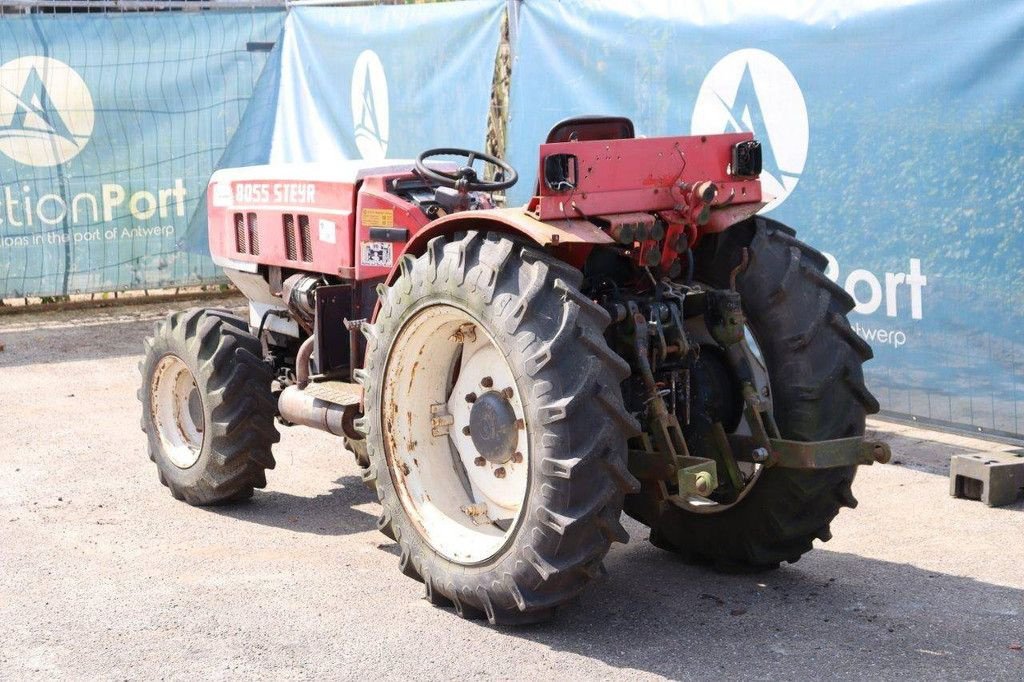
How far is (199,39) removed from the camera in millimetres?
12352

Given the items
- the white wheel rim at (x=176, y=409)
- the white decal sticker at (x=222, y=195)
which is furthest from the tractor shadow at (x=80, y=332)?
the white wheel rim at (x=176, y=409)

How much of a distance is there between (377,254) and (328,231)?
406 millimetres

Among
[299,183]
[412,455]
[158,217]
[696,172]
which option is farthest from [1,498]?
[158,217]

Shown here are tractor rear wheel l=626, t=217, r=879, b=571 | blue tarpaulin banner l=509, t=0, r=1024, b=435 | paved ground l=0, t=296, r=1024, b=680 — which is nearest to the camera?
paved ground l=0, t=296, r=1024, b=680

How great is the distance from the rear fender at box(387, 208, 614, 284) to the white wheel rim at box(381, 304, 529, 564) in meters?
0.32

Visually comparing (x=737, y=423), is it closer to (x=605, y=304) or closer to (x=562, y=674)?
(x=605, y=304)

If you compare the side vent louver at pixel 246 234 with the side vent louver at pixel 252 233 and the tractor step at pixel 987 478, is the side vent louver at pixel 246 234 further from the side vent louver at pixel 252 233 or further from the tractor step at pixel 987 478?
the tractor step at pixel 987 478

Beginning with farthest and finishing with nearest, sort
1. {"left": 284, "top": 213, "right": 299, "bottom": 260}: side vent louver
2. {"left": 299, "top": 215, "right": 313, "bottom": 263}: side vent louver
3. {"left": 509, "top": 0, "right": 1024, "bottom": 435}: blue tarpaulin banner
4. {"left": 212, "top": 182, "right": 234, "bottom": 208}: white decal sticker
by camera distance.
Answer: {"left": 212, "top": 182, "right": 234, "bottom": 208}: white decal sticker → {"left": 509, "top": 0, "right": 1024, "bottom": 435}: blue tarpaulin banner → {"left": 284, "top": 213, "right": 299, "bottom": 260}: side vent louver → {"left": 299, "top": 215, "right": 313, "bottom": 263}: side vent louver

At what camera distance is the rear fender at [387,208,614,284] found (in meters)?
4.46

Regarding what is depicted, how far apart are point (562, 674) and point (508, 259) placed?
1.38m

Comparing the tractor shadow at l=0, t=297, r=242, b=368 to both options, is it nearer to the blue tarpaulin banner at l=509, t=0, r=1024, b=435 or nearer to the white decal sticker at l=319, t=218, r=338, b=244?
the white decal sticker at l=319, t=218, r=338, b=244

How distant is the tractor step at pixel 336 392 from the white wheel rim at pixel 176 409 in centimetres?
73

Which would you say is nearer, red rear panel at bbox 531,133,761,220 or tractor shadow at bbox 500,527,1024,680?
tractor shadow at bbox 500,527,1024,680

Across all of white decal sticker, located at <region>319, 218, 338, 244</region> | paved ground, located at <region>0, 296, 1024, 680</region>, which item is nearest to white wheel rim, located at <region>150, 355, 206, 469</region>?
paved ground, located at <region>0, 296, 1024, 680</region>
